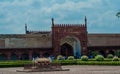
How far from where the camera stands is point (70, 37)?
174 feet

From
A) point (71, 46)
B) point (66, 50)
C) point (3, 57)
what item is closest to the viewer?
point (3, 57)

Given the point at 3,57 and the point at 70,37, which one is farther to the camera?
the point at 70,37

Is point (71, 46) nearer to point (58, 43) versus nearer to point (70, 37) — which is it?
point (70, 37)

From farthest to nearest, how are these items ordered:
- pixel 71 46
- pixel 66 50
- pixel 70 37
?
1. pixel 66 50
2. pixel 71 46
3. pixel 70 37

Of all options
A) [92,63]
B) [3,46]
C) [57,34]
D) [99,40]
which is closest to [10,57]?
[3,46]

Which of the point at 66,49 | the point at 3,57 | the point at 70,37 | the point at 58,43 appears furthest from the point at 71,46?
the point at 3,57

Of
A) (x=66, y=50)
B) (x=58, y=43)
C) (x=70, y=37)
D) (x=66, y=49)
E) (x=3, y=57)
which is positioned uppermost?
(x=70, y=37)

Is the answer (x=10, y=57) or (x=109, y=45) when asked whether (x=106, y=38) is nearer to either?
(x=109, y=45)

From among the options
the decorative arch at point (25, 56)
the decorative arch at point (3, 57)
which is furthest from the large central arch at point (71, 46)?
the decorative arch at point (3, 57)

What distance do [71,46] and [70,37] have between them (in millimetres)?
1381

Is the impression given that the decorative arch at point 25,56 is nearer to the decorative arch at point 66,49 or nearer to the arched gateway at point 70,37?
the arched gateway at point 70,37

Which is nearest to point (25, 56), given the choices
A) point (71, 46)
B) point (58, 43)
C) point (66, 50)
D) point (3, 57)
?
point (3, 57)

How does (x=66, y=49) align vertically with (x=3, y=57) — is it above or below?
above

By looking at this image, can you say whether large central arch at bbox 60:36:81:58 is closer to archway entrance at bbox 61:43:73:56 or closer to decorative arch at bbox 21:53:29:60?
archway entrance at bbox 61:43:73:56
